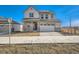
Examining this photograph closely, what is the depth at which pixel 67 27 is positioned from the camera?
6.06 metres

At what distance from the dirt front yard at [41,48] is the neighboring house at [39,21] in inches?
22.4

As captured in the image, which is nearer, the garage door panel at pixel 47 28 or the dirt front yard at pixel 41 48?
the dirt front yard at pixel 41 48

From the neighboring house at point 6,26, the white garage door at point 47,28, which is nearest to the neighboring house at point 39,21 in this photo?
the white garage door at point 47,28

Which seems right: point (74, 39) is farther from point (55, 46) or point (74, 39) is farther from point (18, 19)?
point (18, 19)

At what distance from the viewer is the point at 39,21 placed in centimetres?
641

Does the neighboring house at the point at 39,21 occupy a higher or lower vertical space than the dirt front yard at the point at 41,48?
higher

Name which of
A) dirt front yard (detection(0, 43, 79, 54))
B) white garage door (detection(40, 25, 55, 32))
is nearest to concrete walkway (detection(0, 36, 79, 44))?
dirt front yard (detection(0, 43, 79, 54))

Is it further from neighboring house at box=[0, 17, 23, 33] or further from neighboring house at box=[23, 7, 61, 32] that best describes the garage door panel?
neighboring house at box=[0, 17, 23, 33]

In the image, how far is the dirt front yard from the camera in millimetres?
5593

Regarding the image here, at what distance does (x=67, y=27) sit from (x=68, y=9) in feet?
2.24

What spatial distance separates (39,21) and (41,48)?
1.02m

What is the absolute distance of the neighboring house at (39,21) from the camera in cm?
627

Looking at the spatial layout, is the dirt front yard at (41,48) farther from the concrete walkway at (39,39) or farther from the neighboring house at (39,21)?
the neighboring house at (39,21)
